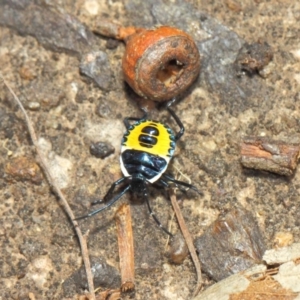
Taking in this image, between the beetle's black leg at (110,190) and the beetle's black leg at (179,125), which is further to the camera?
the beetle's black leg at (179,125)

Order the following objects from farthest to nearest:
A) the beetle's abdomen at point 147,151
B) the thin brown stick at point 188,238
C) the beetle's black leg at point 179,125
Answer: the beetle's black leg at point 179,125, the beetle's abdomen at point 147,151, the thin brown stick at point 188,238

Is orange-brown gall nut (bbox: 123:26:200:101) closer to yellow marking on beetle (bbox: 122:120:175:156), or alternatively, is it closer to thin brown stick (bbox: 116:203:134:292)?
yellow marking on beetle (bbox: 122:120:175:156)

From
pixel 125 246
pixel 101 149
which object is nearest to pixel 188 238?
pixel 125 246

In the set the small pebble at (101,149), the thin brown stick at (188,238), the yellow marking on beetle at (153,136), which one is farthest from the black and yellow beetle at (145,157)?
the small pebble at (101,149)

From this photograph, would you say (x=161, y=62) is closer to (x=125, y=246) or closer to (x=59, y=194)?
(x=59, y=194)

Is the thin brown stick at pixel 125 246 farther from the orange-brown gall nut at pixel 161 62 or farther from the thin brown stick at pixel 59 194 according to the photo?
the orange-brown gall nut at pixel 161 62

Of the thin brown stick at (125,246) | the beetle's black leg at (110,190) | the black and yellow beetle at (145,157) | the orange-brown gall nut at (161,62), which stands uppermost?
the orange-brown gall nut at (161,62)
